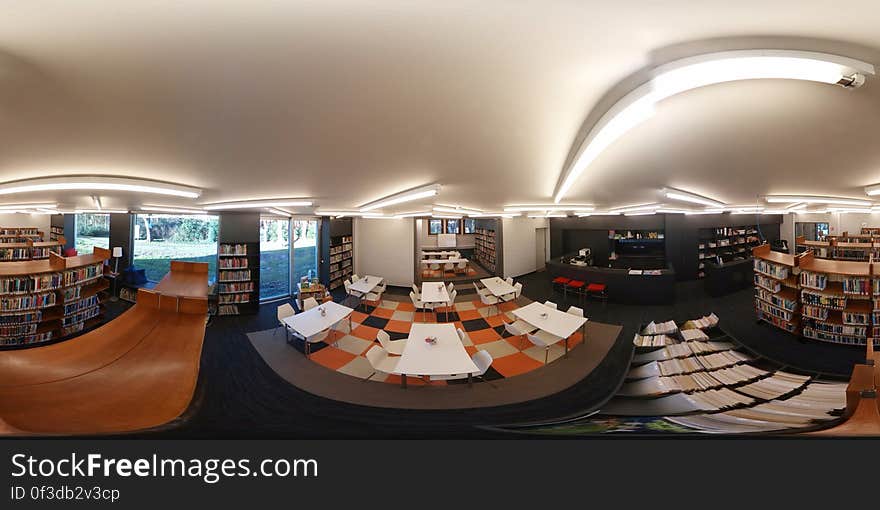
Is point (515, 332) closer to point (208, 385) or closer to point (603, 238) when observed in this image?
point (603, 238)

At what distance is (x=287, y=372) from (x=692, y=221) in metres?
2.15

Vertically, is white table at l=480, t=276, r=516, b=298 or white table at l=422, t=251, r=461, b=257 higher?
white table at l=422, t=251, r=461, b=257

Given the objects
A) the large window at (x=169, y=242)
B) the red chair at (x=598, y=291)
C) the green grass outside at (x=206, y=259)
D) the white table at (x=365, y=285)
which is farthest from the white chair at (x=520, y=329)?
the large window at (x=169, y=242)

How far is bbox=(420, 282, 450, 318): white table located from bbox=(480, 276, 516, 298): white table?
0.83ft

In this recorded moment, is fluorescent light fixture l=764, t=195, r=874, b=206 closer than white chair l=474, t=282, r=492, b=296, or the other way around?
fluorescent light fixture l=764, t=195, r=874, b=206

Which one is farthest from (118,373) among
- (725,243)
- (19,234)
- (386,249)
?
(725,243)

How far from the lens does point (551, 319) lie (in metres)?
1.41

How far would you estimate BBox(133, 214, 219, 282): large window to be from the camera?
1.13 meters

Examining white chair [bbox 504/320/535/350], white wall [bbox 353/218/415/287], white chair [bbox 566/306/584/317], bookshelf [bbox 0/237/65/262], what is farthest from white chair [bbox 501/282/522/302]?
bookshelf [bbox 0/237/65/262]

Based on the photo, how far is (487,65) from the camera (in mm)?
799

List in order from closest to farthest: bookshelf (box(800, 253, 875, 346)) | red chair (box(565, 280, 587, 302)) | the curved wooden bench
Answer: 1. the curved wooden bench
2. bookshelf (box(800, 253, 875, 346))
3. red chair (box(565, 280, 587, 302))

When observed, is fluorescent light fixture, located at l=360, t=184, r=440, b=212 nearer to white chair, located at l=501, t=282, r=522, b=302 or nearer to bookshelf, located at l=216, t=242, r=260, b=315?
white chair, located at l=501, t=282, r=522, b=302

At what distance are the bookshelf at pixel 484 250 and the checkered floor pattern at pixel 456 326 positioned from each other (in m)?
0.32

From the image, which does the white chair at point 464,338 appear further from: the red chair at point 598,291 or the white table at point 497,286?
the red chair at point 598,291
